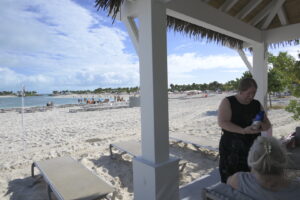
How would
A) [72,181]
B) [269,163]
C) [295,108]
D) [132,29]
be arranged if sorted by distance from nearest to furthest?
[269,163] < [132,29] < [72,181] < [295,108]

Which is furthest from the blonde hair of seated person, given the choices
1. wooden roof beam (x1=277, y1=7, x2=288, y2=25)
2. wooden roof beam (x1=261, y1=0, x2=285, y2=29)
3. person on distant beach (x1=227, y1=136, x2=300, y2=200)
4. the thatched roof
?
wooden roof beam (x1=277, y1=7, x2=288, y2=25)

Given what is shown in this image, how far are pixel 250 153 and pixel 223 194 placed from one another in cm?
29

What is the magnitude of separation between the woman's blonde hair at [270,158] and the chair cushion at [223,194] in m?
0.18

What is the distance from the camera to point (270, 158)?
2.91 feet

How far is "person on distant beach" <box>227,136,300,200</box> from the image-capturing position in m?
0.89

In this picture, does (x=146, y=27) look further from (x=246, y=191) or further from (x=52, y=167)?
(x=52, y=167)

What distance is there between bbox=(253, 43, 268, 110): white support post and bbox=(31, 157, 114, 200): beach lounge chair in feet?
10.9

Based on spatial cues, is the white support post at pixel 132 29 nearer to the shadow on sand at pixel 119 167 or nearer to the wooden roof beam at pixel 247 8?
the wooden roof beam at pixel 247 8

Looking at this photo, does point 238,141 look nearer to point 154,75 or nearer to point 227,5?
point 154,75

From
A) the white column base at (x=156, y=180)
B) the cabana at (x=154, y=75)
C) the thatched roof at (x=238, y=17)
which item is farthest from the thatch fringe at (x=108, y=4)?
the white column base at (x=156, y=180)

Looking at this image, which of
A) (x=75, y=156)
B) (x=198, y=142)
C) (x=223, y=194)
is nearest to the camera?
(x=223, y=194)

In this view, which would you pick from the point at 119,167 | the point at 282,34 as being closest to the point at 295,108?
the point at 282,34

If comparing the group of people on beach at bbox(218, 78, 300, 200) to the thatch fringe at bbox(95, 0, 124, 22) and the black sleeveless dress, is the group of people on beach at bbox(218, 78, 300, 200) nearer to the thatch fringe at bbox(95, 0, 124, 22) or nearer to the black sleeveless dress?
the black sleeveless dress

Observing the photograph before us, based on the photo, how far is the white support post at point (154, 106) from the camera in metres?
1.69
